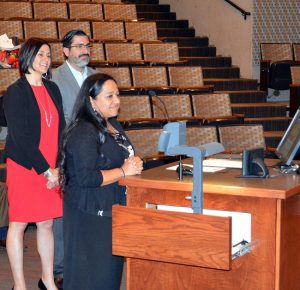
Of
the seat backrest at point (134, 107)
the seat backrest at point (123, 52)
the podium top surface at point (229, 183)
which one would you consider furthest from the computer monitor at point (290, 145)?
the seat backrest at point (123, 52)

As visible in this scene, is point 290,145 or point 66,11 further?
point 66,11

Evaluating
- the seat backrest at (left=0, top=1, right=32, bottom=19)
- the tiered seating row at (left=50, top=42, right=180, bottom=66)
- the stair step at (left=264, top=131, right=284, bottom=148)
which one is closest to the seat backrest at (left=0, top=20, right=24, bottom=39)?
the tiered seating row at (left=50, top=42, right=180, bottom=66)

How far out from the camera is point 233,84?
7.81m

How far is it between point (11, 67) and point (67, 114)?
2254 mm

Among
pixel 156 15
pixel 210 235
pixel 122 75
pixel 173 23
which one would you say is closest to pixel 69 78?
pixel 210 235

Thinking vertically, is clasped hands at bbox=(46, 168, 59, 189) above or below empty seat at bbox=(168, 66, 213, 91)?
below

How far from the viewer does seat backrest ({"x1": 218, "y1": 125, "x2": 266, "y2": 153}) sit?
5.20 metres

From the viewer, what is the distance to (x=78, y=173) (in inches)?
102

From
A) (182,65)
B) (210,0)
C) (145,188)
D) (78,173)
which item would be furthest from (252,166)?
(210,0)

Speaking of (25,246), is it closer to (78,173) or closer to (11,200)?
(11,200)

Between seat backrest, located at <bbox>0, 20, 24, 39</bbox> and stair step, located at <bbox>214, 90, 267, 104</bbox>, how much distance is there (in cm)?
219

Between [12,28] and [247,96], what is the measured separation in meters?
2.48

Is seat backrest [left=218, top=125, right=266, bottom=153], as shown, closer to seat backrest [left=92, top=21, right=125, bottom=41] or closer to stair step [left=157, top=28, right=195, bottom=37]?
seat backrest [left=92, top=21, right=125, bottom=41]

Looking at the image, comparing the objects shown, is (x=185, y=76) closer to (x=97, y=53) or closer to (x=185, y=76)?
(x=185, y=76)
